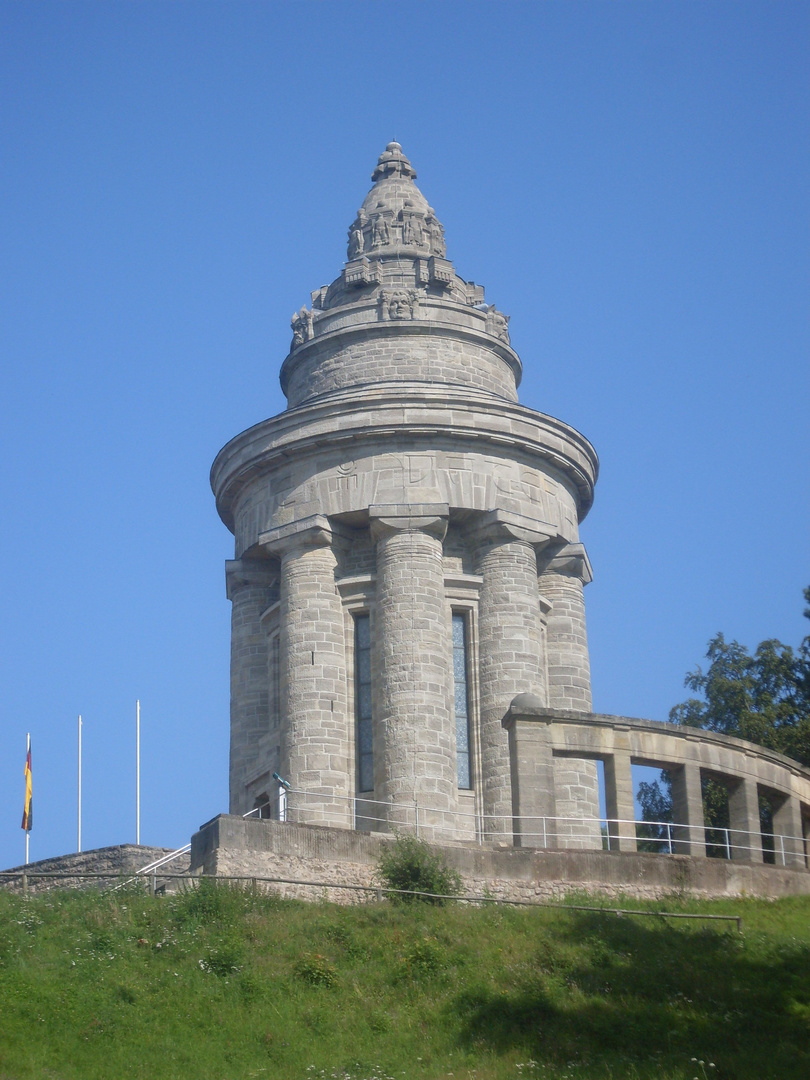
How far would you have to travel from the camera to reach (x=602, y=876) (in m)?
29.4

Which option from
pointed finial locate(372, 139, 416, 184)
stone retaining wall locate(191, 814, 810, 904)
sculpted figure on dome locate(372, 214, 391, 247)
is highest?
pointed finial locate(372, 139, 416, 184)

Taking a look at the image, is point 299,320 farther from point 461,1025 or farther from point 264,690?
point 461,1025

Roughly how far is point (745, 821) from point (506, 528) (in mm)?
7456

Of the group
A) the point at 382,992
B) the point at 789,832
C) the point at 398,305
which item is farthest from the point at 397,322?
the point at 382,992

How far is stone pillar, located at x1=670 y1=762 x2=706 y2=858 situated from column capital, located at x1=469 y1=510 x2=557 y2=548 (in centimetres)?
622

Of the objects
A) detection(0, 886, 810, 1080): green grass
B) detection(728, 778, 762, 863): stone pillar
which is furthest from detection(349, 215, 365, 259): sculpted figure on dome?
detection(0, 886, 810, 1080): green grass

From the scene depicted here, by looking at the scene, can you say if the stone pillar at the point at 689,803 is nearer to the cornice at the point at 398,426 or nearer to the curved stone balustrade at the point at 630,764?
the curved stone balustrade at the point at 630,764

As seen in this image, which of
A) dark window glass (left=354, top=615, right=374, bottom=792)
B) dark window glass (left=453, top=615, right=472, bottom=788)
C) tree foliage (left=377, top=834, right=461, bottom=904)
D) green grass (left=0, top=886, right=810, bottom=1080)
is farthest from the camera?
dark window glass (left=453, top=615, right=472, bottom=788)

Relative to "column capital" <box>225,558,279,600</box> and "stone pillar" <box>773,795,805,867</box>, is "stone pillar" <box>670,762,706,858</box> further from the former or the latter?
"column capital" <box>225,558,279,600</box>

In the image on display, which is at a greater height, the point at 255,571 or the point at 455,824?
the point at 255,571

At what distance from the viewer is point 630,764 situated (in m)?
30.7

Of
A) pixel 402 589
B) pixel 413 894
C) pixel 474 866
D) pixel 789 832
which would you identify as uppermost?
pixel 402 589

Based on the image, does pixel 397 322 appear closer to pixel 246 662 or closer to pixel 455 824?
pixel 246 662

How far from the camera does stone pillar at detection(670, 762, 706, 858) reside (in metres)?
30.7
